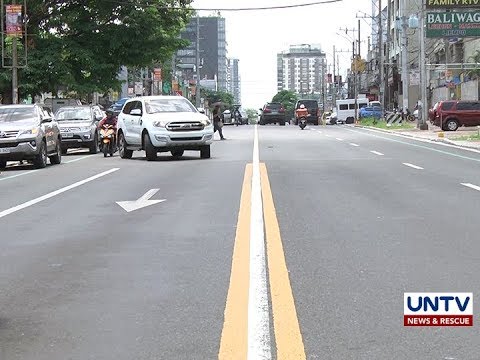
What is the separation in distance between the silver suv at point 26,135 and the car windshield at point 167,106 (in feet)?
9.23

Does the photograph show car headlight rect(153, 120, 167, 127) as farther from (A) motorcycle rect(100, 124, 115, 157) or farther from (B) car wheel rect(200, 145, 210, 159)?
(A) motorcycle rect(100, 124, 115, 157)

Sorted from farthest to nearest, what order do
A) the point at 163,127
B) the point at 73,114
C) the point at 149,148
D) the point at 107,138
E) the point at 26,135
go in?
the point at 73,114 < the point at 107,138 < the point at 149,148 < the point at 163,127 < the point at 26,135

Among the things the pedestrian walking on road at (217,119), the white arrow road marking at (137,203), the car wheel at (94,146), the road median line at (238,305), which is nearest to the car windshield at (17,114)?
the car wheel at (94,146)

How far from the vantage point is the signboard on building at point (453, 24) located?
4356 centimetres

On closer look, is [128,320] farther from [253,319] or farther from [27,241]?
[27,241]

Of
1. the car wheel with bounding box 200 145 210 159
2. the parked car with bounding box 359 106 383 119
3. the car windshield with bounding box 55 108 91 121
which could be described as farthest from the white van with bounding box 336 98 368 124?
the car wheel with bounding box 200 145 210 159

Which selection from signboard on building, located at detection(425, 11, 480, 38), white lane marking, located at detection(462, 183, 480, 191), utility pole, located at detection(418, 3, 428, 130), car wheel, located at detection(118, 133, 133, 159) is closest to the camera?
white lane marking, located at detection(462, 183, 480, 191)

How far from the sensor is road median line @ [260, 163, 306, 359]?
16.6 ft

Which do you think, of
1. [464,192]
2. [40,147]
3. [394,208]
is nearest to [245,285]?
[394,208]

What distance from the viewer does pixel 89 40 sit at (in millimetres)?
40469

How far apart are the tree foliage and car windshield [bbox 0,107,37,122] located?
15.6 m

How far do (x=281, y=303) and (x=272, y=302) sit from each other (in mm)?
81

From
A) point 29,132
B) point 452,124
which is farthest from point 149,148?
point 452,124

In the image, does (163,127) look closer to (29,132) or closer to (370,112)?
(29,132)
